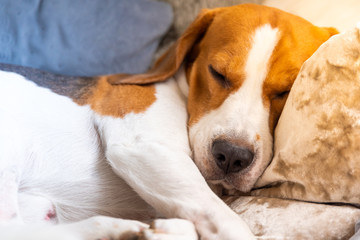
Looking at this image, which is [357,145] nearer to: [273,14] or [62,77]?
[273,14]

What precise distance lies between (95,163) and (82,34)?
1419mm

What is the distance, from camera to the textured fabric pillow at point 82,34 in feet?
8.54

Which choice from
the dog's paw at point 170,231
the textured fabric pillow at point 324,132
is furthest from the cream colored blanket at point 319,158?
the dog's paw at point 170,231

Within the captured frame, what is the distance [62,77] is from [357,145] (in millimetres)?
1329

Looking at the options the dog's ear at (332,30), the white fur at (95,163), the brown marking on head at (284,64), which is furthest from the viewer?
the dog's ear at (332,30)

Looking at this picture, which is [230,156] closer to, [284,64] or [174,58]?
[284,64]

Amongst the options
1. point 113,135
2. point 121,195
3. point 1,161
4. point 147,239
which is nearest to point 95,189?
point 121,195

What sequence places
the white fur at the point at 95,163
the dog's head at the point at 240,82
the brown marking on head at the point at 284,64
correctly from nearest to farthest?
1. the white fur at the point at 95,163
2. the dog's head at the point at 240,82
3. the brown marking on head at the point at 284,64

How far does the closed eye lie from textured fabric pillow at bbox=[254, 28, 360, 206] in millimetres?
314

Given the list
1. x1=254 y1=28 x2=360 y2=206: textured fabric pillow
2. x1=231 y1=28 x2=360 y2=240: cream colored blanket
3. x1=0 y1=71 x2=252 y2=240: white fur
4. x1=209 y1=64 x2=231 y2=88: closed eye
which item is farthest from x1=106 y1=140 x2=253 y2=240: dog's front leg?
x1=209 y1=64 x2=231 y2=88: closed eye

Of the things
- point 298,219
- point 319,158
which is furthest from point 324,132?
point 298,219

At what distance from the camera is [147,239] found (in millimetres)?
1192

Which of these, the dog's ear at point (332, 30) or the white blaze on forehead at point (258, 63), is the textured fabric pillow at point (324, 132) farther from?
the dog's ear at point (332, 30)

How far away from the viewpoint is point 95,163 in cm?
164
